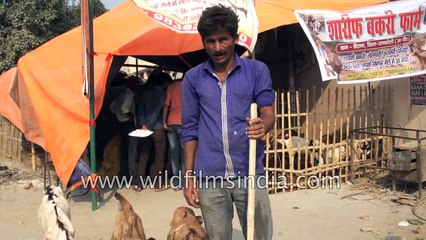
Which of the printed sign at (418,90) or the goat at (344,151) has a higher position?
the printed sign at (418,90)

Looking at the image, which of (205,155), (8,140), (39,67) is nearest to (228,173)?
(205,155)

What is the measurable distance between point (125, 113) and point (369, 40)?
3.54 meters

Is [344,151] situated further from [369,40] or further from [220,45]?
[220,45]

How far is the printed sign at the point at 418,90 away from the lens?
21.9 feet

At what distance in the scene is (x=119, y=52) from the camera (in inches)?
232

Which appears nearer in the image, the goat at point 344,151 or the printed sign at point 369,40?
→ the printed sign at point 369,40

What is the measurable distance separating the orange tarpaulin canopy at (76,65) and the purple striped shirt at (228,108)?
11.0 ft

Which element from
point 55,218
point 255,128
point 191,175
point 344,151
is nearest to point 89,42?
point 55,218

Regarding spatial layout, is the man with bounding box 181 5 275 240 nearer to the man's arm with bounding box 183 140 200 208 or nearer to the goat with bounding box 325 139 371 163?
the man's arm with bounding box 183 140 200 208

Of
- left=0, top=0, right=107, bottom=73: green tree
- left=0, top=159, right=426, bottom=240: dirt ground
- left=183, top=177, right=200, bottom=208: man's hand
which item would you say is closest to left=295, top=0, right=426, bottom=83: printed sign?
left=0, top=159, right=426, bottom=240: dirt ground

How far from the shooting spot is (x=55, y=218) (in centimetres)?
365

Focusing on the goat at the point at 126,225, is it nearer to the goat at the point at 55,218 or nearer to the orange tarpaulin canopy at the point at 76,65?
the goat at the point at 55,218

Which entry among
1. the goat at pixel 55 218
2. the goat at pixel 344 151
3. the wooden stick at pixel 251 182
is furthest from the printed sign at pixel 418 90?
the goat at pixel 55 218

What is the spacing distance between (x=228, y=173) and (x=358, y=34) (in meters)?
4.19
